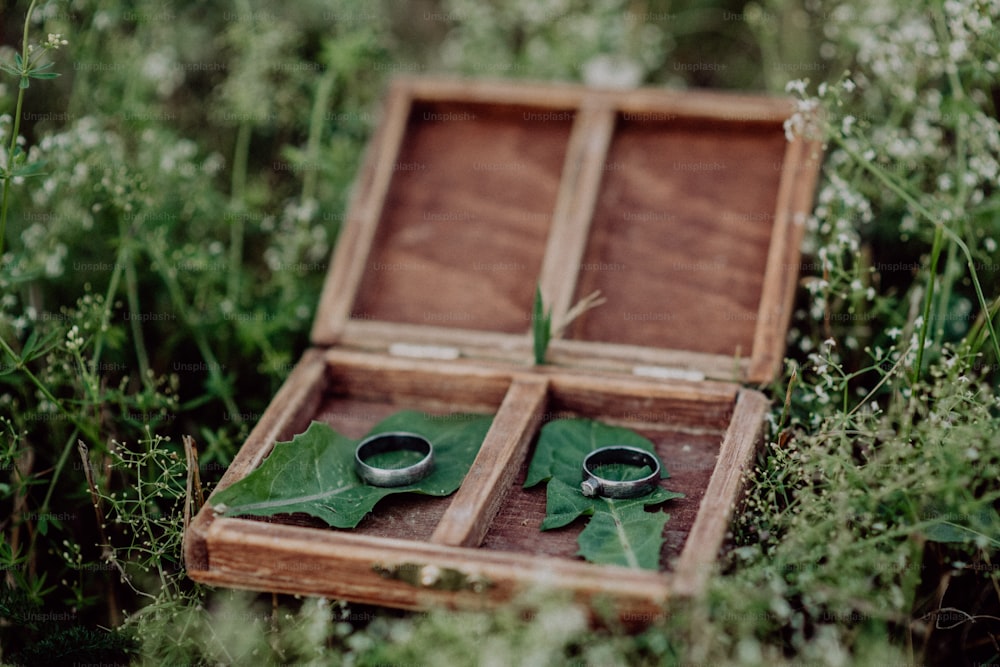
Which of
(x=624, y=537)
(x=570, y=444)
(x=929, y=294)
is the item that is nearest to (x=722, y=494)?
(x=624, y=537)

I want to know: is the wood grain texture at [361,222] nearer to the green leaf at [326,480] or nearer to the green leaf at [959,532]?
the green leaf at [326,480]

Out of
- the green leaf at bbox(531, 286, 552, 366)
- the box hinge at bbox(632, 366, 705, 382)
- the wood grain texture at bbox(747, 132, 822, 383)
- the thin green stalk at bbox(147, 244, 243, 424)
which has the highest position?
the wood grain texture at bbox(747, 132, 822, 383)

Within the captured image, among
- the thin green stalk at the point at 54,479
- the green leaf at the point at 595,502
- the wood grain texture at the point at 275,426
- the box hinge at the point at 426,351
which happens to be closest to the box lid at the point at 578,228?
the box hinge at the point at 426,351

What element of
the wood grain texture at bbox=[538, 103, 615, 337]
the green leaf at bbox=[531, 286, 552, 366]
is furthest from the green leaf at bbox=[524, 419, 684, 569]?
the wood grain texture at bbox=[538, 103, 615, 337]

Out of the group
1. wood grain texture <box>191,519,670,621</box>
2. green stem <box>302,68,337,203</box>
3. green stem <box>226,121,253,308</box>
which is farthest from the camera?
green stem <box>302,68,337,203</box>

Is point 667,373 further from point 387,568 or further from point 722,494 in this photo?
point 387,568

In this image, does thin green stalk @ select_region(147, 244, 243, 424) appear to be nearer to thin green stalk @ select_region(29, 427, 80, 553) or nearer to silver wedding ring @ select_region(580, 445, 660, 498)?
thin green stalk @ select_region(29, 427, 80, 553)
